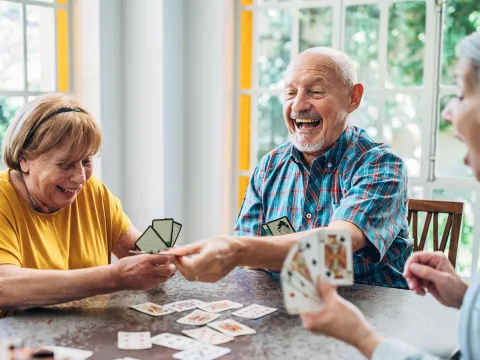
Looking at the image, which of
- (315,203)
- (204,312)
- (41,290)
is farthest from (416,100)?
(41,290)

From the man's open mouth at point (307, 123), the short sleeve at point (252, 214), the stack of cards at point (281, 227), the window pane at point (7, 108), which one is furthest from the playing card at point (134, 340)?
the window pane at point (7, 108)

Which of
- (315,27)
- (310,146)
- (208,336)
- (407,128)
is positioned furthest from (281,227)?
(315,27)

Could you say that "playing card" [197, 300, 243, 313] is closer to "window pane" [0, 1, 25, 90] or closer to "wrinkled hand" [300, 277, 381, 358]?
"wrinkled hand" [300, 277, 381, 358]

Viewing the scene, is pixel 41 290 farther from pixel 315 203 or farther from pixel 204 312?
pixel 315 203

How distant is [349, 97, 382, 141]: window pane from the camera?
11.8 feet

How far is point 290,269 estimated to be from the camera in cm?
120

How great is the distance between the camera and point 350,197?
2205 mm

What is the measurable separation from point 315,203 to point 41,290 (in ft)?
3.59

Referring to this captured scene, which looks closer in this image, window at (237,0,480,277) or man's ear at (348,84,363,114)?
man's ear at (348,84,363,114)

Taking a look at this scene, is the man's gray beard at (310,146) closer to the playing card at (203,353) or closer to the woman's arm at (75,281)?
the woman's arm at (75,281)

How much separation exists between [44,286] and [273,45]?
261 centimetres

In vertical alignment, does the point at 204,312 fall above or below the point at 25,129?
below

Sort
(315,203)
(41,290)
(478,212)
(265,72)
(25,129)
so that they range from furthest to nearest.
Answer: (265,72) → (478,212) → (315,203) → (25,129) → (41,290)

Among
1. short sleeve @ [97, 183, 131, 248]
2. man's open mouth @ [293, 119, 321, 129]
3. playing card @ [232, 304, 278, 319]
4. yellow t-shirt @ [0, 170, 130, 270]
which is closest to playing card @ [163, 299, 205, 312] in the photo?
playing card @ [232, 304, 278, 319]
